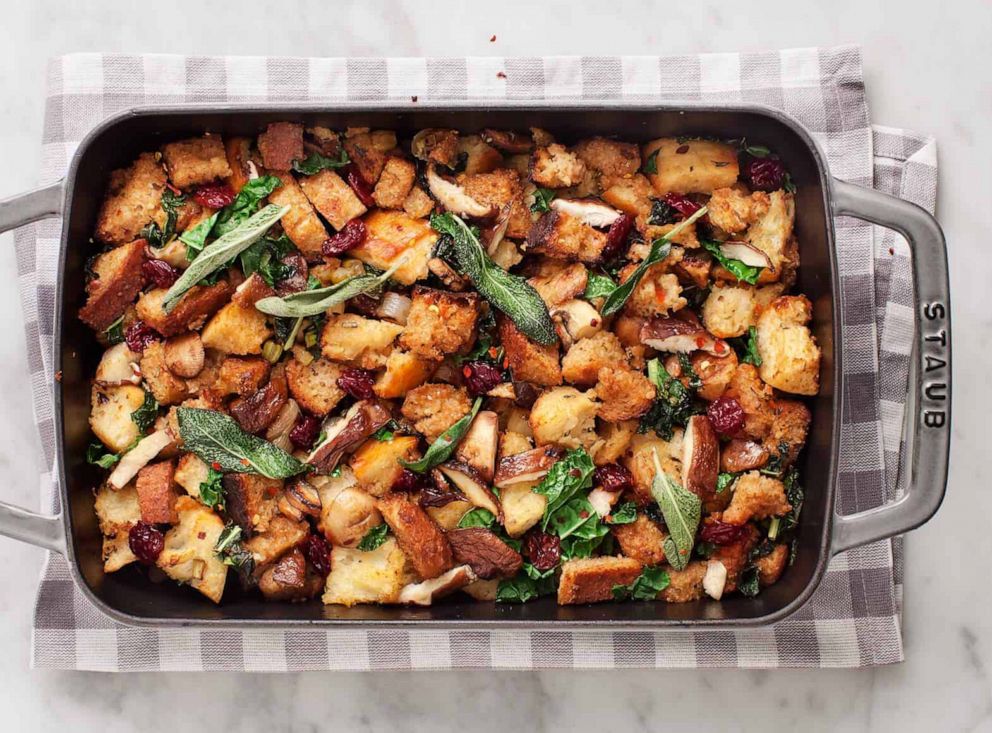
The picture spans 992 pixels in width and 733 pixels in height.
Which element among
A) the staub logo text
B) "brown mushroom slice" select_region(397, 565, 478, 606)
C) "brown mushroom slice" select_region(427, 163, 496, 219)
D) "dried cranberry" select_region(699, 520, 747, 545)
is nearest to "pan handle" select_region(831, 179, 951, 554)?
the staub logo text

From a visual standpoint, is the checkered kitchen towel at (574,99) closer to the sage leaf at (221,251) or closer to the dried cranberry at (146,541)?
the dried cranberry at (146,541)

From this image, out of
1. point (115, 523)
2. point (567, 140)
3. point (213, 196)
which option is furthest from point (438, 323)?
point (115, 523)

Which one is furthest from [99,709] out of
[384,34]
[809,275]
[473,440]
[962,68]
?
[962,68]

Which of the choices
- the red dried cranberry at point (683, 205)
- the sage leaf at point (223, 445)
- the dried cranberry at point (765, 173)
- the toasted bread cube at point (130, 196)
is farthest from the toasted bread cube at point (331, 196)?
the dried cranberry at point (765, 173)

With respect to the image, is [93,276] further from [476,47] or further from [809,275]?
[809,275]

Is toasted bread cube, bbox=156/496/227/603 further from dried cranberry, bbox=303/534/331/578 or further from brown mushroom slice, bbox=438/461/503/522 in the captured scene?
brown mushroom slice, bbox=438/461/503/522

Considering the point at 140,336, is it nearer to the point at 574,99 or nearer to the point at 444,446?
the point at 444,446

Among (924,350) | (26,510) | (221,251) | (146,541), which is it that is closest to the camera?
(924,350)
